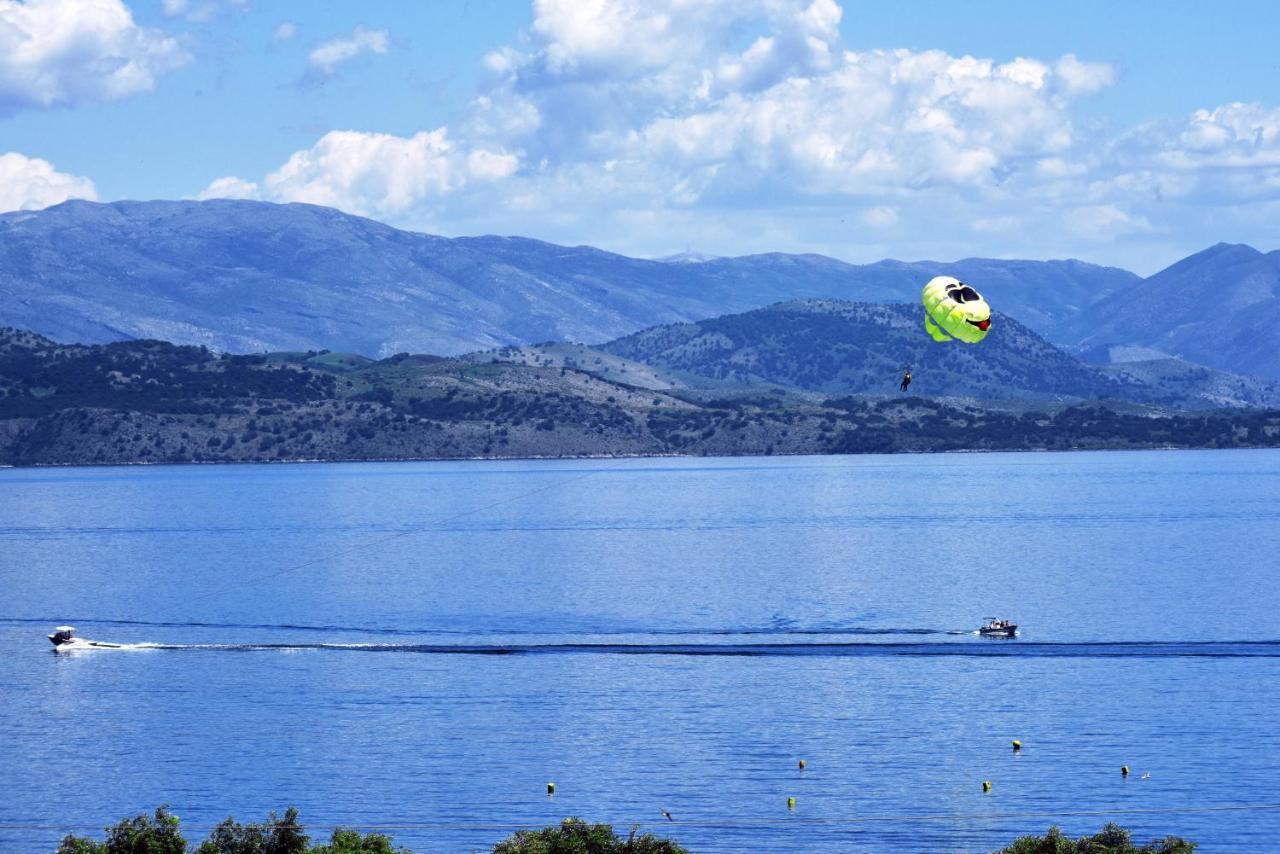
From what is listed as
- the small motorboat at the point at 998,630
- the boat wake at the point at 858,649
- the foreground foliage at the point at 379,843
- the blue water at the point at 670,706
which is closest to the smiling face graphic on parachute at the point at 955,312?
the blue water at the point at 670,706

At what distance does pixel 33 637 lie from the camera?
445 ft

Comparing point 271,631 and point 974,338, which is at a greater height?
point 974,338

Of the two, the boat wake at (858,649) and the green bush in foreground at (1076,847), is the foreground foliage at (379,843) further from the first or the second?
the boat wake at (858,649)

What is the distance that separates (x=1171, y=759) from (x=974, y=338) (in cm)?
2304

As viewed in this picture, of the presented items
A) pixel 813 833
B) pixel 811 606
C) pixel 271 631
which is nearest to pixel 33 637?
pixel 271 631

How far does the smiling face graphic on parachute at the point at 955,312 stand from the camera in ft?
297

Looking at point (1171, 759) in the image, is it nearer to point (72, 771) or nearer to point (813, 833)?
point (813, 833)

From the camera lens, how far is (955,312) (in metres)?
91.7

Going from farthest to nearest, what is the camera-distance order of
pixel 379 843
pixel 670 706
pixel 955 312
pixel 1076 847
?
pixel 670 706, pixel 955 312, pixel 379 843, pixel 1076 847

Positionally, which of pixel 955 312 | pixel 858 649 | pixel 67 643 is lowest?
pixel 67 643

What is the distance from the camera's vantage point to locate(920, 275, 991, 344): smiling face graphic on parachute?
90.5 metres

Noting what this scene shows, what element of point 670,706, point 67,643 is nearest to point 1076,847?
point 670,706

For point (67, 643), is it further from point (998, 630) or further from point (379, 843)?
point (379, 843)

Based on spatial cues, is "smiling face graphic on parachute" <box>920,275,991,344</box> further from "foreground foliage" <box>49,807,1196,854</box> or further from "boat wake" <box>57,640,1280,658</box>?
A: "foreground foliage" <box>49,807,1196,854</box>
